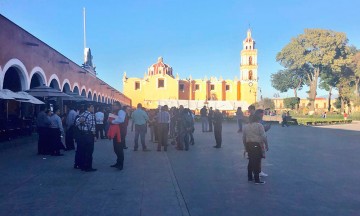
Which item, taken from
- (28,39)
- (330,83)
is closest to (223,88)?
(330,83)

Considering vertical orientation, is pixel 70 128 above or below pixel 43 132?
above

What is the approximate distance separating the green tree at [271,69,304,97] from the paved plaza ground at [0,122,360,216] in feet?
176

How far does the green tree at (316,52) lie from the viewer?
4922 centimetres

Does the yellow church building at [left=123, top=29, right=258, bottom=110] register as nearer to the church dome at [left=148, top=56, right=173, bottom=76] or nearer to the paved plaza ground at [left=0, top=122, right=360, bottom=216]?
the church dome at [left=148, top=56, right=173, bottom=76]

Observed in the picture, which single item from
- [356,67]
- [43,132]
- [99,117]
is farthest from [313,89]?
[43,132]

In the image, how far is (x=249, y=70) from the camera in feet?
221

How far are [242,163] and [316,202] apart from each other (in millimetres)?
3549

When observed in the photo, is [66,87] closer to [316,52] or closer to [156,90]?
[316,52]

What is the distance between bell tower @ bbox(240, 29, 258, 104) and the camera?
6694 cm

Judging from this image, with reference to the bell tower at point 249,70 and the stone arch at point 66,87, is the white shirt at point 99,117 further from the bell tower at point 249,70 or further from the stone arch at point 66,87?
the bell tower at point 249,70

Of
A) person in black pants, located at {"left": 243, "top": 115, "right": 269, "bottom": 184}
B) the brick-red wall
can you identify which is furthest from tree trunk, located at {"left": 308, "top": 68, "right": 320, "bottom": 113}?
person in black pants, located at {"left": 243, "top": 115, "right": 269, "bottom": 184}

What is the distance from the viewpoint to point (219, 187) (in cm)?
586

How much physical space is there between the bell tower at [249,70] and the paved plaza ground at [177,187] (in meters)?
59.2

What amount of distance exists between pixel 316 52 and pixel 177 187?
50.4 metres
